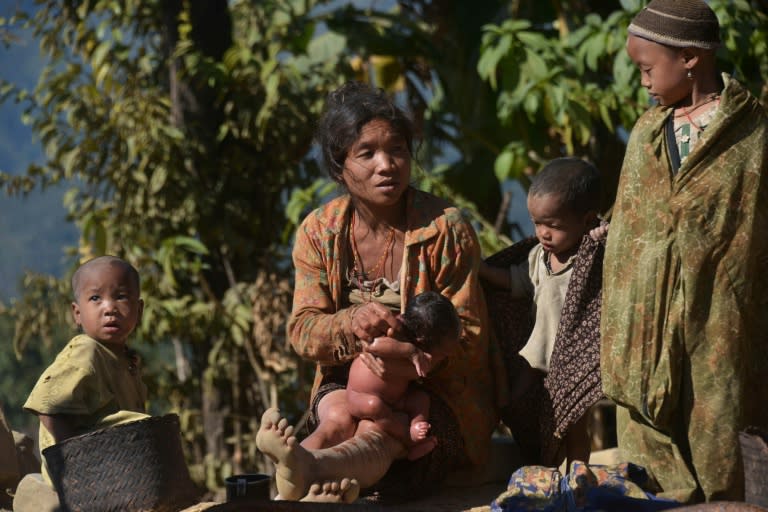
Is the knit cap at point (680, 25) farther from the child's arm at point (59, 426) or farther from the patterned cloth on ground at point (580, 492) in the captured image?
the child's arm at point (59, 426)

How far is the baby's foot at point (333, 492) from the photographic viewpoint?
145 inches

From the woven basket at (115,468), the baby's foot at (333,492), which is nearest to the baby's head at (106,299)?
the woven basket at (115,468)

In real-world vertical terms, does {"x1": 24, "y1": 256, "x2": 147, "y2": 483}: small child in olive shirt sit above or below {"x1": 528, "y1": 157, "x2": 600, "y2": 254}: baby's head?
below

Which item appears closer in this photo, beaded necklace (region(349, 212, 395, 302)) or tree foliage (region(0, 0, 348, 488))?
beaded necklace (region(349, 212, 395, 302))

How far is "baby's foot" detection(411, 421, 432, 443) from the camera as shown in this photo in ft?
13.4

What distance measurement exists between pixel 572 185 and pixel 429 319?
811mm

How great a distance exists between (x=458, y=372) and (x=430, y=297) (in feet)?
1.48

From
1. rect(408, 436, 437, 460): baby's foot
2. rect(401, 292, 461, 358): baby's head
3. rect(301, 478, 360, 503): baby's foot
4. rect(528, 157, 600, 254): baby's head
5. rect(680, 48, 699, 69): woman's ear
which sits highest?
rect(680, 48, 699, 69): woman's ear

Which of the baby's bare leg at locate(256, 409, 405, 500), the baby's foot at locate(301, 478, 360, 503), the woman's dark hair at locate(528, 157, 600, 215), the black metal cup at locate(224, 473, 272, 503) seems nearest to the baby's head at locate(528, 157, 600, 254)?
the woman's dark hair at locate(528, 157, 600, 215)

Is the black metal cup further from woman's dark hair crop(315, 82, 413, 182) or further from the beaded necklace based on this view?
woman's dark hair crop(315, 82, 413, 182)

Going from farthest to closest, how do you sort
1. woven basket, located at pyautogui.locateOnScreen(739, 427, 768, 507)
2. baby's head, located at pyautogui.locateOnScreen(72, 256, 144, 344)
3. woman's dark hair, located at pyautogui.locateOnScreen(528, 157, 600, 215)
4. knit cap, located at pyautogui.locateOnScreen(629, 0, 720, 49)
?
woman's dark hair, located at pyautogui.locateOnScreen(528, 157, 600, 215) < baby's head, located at pyautogui.locateOnScreen(72, 256, 144, 344) < knit cap, located at pyautogui.locateOnScreen(629, 0, 720, 49) < woven basket, located at pyautogui.locateOnScreen(739, 427, 768, 507)

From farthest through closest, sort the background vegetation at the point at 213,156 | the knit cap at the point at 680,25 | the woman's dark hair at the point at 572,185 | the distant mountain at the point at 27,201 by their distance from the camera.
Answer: the distant mountain at the point at 27,201 < the background vegetation at the point at 213,156 < the woman's dark hair at the point at 572,185 < the knit cap at the point at 680,25

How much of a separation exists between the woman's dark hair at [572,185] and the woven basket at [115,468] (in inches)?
63.2

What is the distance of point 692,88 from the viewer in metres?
3.91
